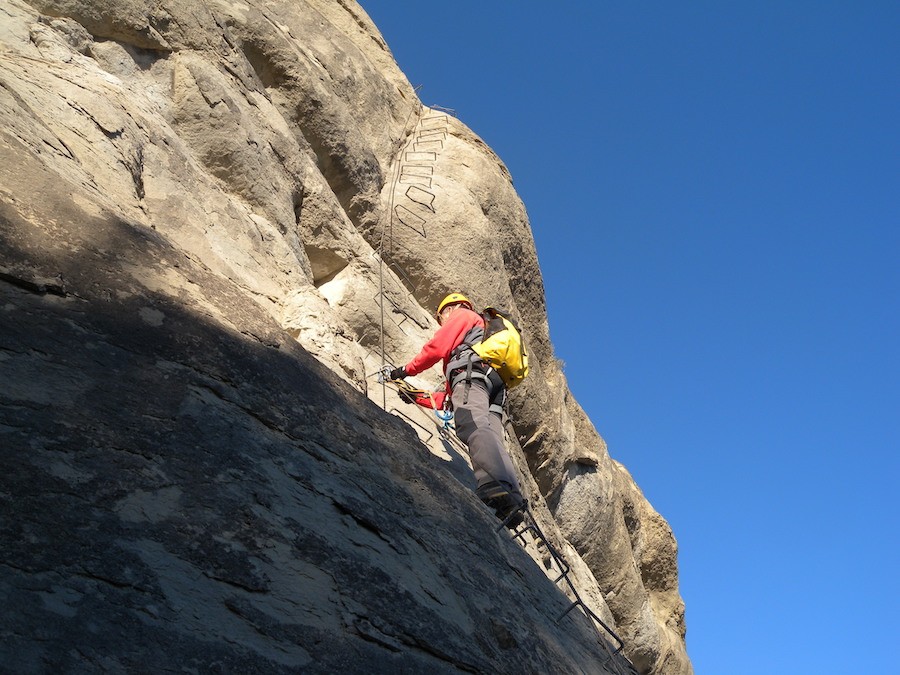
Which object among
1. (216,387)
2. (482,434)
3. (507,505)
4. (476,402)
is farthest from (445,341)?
(216,387)

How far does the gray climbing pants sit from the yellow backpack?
214mm

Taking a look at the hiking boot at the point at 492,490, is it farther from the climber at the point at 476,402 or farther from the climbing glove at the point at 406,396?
the climbing glove at the point at 406,396

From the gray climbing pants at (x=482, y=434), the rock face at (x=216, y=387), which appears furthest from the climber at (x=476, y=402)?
the rock face at (x=216, y=387)

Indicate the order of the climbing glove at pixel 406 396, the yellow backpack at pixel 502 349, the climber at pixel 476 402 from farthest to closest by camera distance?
the climbing glove at pixel 406 396
the yellow backpack at pixel 502 349
the climber at pixel 476 402

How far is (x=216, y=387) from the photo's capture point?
403 centimetres

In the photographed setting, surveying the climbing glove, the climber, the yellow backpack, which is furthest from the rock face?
the yellow backpack

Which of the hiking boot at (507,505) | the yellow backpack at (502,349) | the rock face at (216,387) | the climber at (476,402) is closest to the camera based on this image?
the rock face at (216,387)

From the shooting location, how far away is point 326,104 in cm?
923

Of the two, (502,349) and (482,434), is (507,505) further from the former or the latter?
(502,349)

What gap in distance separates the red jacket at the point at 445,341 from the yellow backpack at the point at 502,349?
0.50 ft

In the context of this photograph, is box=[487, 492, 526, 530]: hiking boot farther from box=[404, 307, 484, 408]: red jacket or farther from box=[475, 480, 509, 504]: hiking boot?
box=[404, 307, 484, 408]: red jacket

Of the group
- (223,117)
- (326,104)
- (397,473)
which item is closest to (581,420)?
(326,104)

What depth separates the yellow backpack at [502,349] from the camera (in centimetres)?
741

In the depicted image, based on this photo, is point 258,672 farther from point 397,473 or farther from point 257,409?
point 397,473
